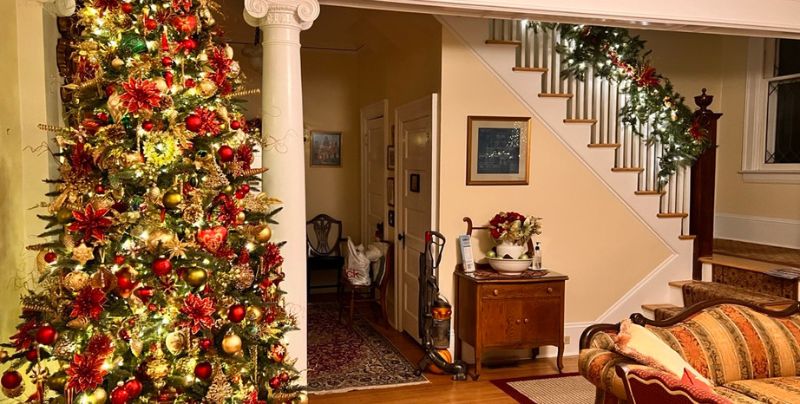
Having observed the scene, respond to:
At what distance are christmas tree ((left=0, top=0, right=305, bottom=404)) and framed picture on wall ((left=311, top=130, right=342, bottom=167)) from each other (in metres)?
4.52

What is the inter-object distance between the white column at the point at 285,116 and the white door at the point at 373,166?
278cm

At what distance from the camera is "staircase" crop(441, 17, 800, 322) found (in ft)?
15.1

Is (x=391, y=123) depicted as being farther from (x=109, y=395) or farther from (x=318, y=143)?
(x=109, y=395)

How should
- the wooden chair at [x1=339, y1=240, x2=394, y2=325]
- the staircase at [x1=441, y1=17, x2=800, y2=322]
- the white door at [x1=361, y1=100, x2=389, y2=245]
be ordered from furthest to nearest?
the white door at [x1=361, y1=100, x2=389, y2=245]
the wooden chair at [x1=339, y1=240, x2=394, y2=325]
the staircase at [x1=441, y1=17, x2=800, y2=322]

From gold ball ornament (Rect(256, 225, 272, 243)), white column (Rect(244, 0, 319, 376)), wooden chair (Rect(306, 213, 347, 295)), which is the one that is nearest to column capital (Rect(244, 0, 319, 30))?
white column (Rect(244, 0, 319, 376))

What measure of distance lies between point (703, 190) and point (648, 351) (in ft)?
9.81

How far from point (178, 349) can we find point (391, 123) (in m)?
3.88

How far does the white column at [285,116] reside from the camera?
303cm

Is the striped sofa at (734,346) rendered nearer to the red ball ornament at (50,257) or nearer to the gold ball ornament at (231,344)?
the gold ball ornament at (231,344)

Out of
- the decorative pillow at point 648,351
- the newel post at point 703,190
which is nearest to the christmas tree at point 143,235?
the decorative pillow at point 648,351

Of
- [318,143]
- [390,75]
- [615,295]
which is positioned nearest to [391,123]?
[390,75]

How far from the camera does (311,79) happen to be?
6.84 meters

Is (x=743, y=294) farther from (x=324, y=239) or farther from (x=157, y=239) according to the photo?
(x=157, y=239)

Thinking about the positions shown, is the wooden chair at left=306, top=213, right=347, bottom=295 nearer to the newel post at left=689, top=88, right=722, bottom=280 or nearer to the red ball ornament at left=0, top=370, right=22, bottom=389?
the newel post at left=689, top=88, right=722, bottom=280
